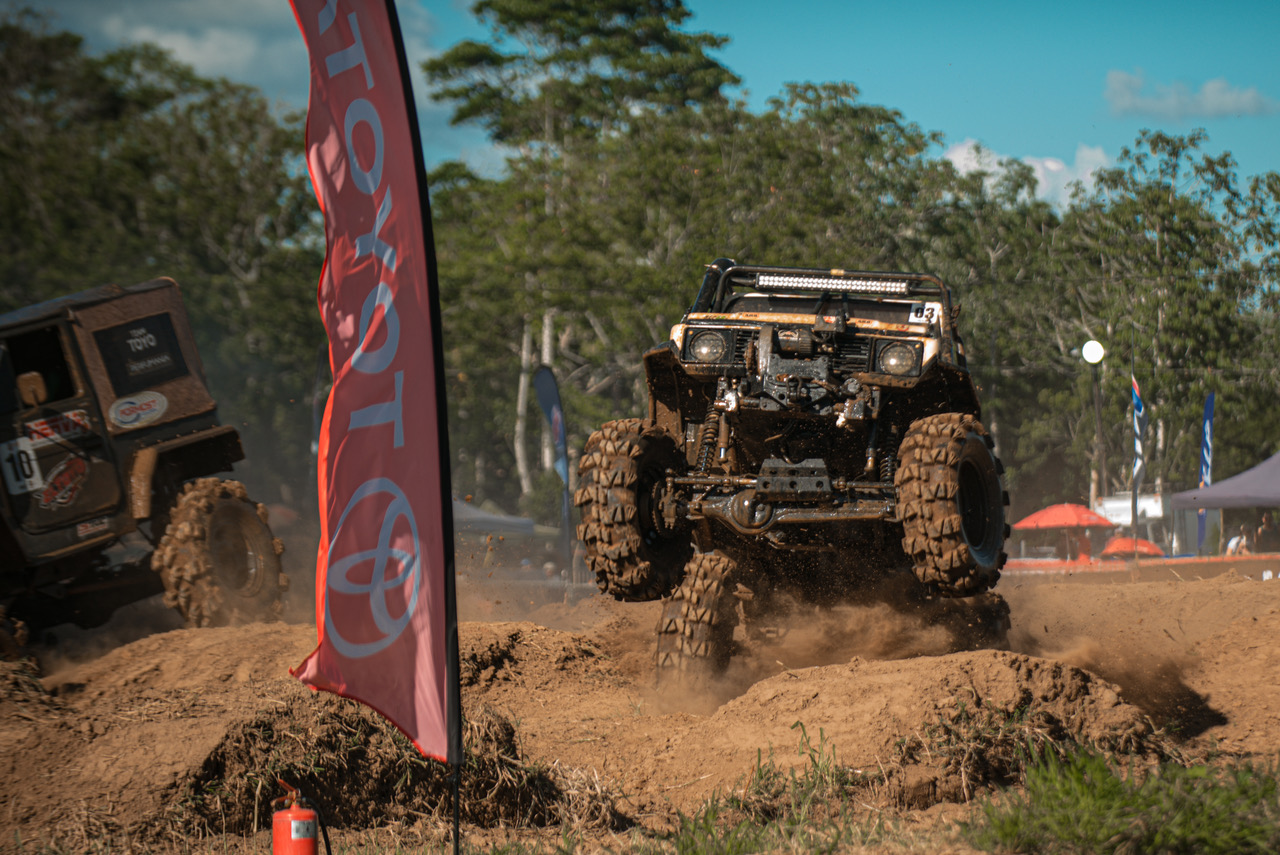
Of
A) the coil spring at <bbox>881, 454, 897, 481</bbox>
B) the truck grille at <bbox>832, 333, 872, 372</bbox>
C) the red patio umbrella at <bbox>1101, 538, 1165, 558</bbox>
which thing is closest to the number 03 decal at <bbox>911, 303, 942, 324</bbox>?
the truck grille at <bbox>832, 333, 872, 372</bbox>

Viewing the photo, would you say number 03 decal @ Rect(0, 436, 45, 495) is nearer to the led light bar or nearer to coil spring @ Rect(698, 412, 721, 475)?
coil spring @ Rect(698, 412, 721, 475)

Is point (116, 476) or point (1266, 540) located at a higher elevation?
point (116, 476)

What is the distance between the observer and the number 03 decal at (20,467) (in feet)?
29.2

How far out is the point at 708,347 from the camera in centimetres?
712

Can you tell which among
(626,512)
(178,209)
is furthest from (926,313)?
(178,209)

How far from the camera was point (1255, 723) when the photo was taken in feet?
22.8

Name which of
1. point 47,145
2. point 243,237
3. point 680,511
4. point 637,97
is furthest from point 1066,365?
point 680,511

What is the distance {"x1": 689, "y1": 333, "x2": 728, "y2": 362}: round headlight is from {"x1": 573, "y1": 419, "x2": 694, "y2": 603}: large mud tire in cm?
57

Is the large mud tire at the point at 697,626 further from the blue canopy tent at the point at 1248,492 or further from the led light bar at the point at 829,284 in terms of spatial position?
the blue canopy tent at the point at 1248,492

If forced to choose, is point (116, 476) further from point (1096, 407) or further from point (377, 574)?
point (1096, 407)

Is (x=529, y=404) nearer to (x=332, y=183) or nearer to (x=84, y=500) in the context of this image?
(x=84, y=500)

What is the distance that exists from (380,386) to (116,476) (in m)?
6.71

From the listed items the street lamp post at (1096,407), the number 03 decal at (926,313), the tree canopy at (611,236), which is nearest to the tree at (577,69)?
the tree canopy at (611,236)

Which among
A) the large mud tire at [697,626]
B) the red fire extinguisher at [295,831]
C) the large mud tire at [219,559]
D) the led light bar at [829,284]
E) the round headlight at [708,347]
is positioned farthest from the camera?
the large mud tire at [219,559]
